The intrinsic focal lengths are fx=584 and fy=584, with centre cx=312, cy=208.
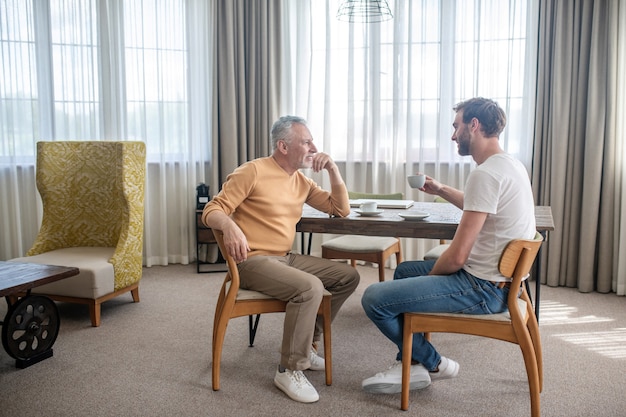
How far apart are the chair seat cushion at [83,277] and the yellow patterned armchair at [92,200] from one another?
91 mm

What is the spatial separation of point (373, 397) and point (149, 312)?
172 centimetres

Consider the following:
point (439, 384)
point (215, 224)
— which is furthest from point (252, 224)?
point (439, 384)

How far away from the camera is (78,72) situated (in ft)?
15.2

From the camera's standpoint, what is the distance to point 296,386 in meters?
2.38

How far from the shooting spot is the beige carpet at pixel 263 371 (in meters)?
2.31

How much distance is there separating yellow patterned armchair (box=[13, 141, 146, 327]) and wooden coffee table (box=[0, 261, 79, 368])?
0.66m

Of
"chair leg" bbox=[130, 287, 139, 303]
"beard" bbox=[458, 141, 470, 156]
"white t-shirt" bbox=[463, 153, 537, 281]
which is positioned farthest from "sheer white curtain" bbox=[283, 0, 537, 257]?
"white t-shirt" bbox=[463, 153, 537, 281]

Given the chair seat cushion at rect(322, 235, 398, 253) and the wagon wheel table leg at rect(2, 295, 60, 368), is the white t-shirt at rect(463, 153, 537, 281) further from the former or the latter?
the wagon wheel table leg at rect(2, 295, 60, 368)

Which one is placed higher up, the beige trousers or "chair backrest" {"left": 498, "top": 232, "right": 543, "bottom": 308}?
"chair backrest" {"left": 498, "top": 232, "right": 543, "bottom": 308}

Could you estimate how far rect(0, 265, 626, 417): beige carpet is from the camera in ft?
7.58

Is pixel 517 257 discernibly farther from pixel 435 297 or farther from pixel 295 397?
pixel 295 397

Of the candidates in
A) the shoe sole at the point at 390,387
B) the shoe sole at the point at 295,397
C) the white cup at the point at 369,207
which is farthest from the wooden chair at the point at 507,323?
the white cup at the point at 369,207

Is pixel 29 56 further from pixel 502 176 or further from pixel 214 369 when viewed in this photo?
pixel 502 176

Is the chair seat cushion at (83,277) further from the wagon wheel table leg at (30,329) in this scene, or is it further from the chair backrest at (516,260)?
the chair backrest at (516,260)
